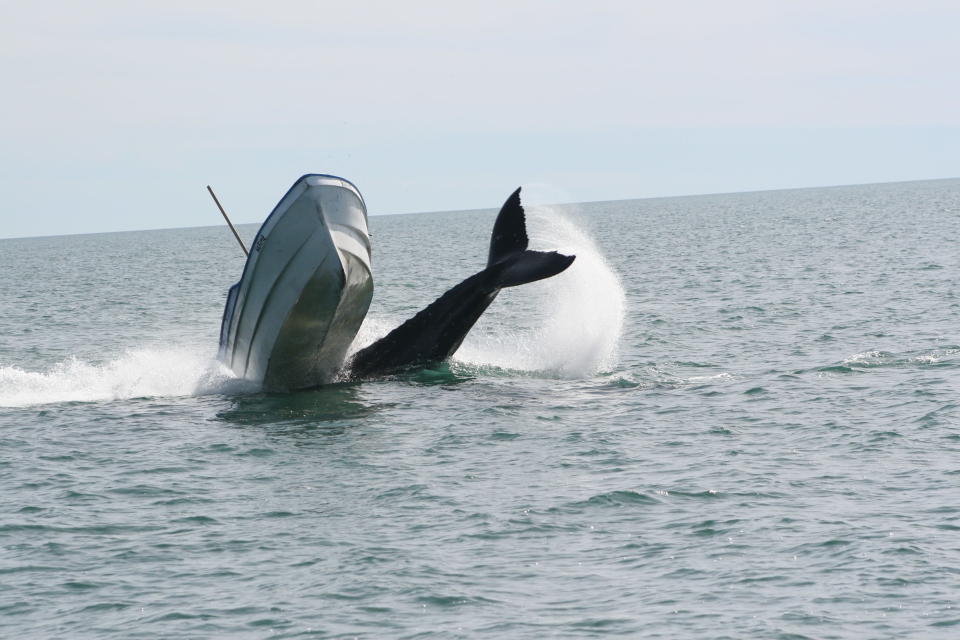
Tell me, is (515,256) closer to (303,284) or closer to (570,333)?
(303,284)

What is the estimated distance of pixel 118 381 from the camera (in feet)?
89.2

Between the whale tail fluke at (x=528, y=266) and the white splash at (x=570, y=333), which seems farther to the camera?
the white splash at (x=570, y=333)

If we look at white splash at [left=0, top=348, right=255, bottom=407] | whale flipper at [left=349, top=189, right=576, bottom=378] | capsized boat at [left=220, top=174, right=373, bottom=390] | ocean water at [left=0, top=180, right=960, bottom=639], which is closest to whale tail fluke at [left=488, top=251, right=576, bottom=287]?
whale flipper at [left=349, top=189, right=576, bottom=378]

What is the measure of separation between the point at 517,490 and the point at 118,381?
46.1 ft

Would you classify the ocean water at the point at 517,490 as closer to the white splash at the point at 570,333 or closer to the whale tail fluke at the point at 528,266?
the white splash at the point at 570,333

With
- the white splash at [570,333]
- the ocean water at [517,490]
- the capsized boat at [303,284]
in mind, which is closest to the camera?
the ocean water at [517,490]

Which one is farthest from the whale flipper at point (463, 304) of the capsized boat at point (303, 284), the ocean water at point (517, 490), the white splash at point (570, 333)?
the capsized boat at point (303, 284)

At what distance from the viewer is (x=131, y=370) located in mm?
28703

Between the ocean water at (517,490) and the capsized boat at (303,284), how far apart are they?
89cm

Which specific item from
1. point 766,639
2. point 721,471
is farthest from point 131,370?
point 766,639

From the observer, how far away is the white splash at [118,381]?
83.4 feet

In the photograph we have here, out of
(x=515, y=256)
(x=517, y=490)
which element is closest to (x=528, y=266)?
(x=515, y=256)

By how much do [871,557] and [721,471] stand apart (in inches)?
158

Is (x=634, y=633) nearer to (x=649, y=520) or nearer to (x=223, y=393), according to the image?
(x=649, y=520)
